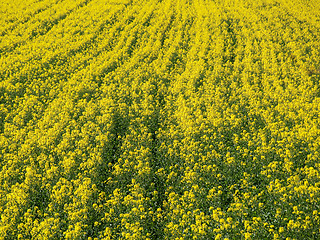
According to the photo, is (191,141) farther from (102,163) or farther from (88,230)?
(88,230)

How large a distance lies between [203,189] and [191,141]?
7.42 ft

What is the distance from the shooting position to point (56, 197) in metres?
7.75

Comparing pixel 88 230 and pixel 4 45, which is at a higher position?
pixel 4 45

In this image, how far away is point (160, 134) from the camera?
10.7 meters

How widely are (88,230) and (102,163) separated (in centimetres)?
253

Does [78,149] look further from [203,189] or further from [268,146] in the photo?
[268,146]

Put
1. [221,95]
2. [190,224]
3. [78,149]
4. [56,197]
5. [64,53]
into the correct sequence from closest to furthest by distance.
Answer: [190,224]
[56,197]
[78,149]
[221,95]
[64,53]

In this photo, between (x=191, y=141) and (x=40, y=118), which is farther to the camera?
(x=40, y=118)

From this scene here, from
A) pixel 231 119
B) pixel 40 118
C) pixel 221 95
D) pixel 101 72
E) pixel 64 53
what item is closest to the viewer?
pixel 231 119

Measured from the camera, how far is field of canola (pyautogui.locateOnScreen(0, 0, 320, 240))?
701cm

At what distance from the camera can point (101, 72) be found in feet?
53.7

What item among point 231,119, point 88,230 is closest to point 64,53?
point 231,119

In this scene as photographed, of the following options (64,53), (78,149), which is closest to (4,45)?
(64,53)

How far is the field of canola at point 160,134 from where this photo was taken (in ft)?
23.0
